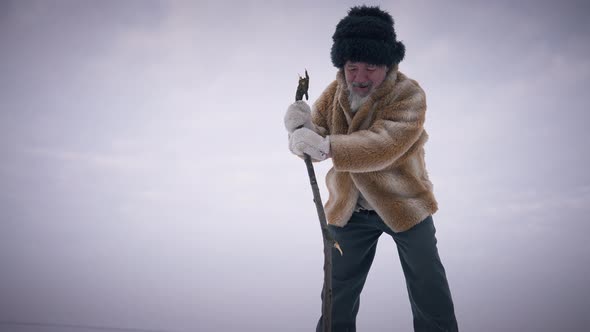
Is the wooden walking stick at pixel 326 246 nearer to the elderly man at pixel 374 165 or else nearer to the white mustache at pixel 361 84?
the elderly man at pixel 374 165

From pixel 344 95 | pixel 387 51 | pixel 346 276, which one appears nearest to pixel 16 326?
pixel 346 276

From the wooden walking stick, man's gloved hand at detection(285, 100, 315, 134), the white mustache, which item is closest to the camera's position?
the wooden walking stick

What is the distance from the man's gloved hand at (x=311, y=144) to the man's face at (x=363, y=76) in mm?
409

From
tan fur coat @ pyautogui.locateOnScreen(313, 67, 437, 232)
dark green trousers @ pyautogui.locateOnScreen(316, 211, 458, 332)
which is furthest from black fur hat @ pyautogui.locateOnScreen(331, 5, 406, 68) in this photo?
dark green trousers @ pyautogui.locateOnScreen(316, 211, 458, 332)

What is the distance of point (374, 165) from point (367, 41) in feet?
2.06

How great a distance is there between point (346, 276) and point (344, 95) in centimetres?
101

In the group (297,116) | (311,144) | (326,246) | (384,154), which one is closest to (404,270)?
(326,246)

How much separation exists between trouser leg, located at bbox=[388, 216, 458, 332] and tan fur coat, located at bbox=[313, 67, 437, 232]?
87mm

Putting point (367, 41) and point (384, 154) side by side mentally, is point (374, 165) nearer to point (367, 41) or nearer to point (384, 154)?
point (384, 154)

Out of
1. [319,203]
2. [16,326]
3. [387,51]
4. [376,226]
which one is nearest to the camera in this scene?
[319,203]

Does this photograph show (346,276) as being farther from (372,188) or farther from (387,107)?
(387,107)

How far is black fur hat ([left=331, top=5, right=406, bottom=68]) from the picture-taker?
1.86 meters

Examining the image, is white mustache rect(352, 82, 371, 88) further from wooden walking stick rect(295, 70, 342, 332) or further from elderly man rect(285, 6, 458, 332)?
wooden walking stick rect(295, 70, 342, 332)

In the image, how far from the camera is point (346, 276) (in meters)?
2.07
